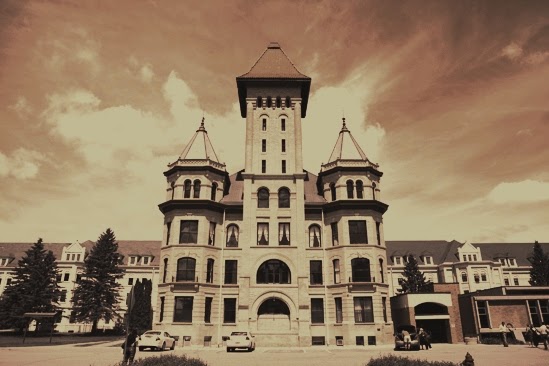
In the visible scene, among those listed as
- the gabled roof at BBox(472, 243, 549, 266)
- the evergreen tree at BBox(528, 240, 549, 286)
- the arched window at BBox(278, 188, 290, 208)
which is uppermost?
the gabled roof at BBox(472, 243, 549, 266)

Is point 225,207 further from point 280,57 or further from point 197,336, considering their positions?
point 280,57

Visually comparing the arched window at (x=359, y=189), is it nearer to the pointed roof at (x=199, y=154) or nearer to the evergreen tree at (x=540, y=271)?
the pointed roof at (x=199, y=154)

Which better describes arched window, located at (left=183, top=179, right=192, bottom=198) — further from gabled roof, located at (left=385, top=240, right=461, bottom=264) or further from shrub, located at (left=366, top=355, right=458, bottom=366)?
gabled roof, located at (left=385, top=240, right=461, bottom=264)

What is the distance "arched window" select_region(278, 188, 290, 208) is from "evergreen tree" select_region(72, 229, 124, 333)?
31628 mm

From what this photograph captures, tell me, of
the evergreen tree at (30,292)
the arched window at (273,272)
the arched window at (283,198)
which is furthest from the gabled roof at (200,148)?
the evergreen tree at (30,292)

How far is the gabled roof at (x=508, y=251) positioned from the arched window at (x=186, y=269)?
7301 cm

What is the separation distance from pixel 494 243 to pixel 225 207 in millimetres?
75443

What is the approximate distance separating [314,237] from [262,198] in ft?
22.7

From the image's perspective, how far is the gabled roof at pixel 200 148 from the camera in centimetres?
4216

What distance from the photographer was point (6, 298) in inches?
2015

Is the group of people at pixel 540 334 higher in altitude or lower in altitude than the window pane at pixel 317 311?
lower

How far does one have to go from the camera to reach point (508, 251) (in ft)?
288

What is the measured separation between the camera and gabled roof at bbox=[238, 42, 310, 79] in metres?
45.4

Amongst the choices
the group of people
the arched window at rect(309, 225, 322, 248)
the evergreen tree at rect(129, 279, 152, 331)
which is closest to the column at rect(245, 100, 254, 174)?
the arched window at rect(309, 225, 322, 248)
